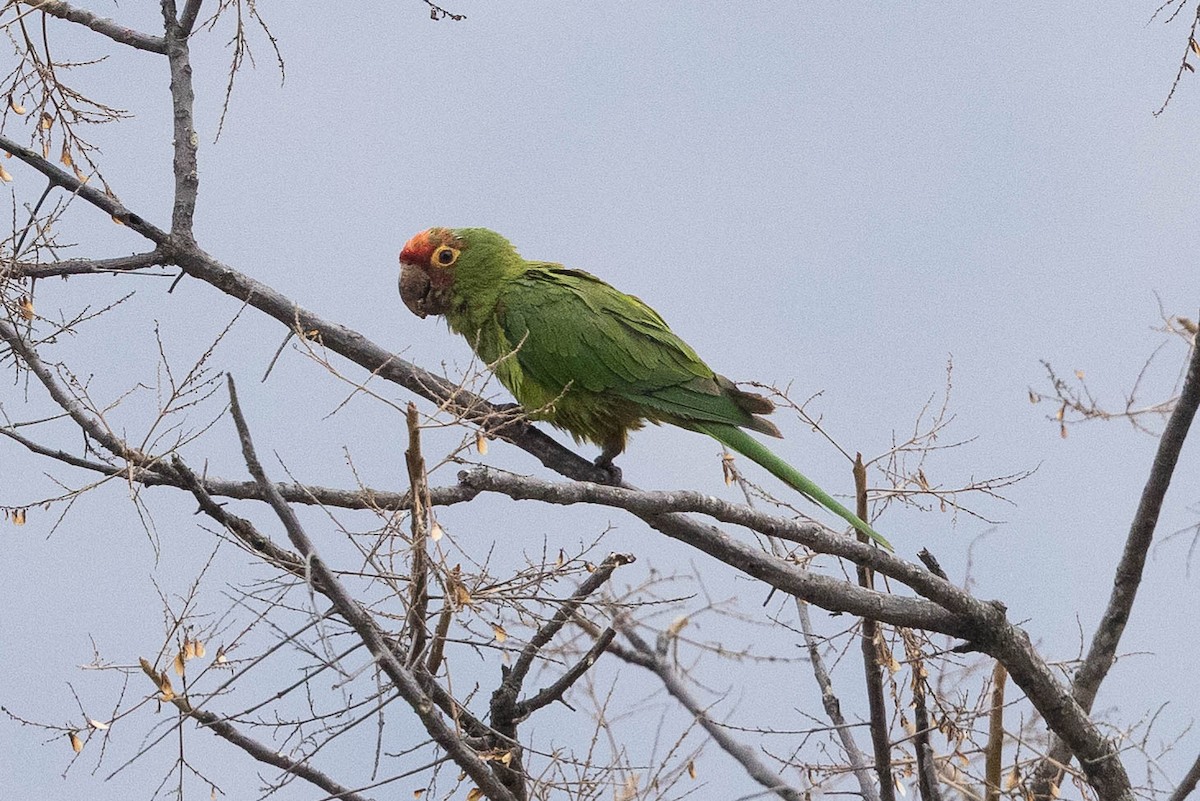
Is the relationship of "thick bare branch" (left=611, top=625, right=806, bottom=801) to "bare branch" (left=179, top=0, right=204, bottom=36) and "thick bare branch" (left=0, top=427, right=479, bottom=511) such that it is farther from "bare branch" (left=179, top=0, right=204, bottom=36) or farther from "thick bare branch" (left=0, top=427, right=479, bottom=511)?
"bare branch" (left=179, top=0, right=204, bottom=36)

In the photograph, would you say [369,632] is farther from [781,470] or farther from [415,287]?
[415,287]

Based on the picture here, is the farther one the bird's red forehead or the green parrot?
the bird's red forehead

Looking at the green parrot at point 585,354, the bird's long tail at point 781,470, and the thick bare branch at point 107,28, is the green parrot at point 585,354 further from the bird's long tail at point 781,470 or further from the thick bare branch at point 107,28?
the thick bare branch at point 107,28

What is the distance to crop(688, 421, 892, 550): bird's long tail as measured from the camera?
16.5ft

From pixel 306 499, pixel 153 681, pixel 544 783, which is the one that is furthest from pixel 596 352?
pixel 153 681

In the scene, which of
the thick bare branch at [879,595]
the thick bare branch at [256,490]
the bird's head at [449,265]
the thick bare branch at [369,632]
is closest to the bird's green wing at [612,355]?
the bird's head at [449,265]

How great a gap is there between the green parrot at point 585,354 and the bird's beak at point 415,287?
0.03 m

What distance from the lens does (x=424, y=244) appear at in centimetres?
610

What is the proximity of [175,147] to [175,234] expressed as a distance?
0.45 metres

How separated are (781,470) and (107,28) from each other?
366 cm

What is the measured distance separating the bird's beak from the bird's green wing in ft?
1.81

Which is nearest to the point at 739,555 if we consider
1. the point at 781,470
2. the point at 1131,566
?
the point at 781,470

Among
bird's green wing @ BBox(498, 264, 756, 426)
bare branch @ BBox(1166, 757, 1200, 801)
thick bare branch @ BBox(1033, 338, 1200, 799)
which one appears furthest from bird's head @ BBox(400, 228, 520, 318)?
bare branch @ BBox(1166, 757, 1200, 801)

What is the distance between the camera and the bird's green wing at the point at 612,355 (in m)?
5.43
